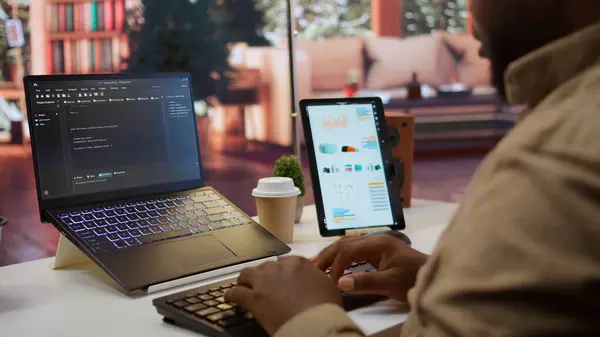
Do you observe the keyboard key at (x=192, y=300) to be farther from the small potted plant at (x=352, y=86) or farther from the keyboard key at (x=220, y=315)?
the small potted plant at (x=352, y=86)

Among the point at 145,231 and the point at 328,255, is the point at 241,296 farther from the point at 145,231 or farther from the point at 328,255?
the point at 145,231

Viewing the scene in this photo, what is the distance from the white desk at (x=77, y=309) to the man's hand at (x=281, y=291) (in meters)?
0.09

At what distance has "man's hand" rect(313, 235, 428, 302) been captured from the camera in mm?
944

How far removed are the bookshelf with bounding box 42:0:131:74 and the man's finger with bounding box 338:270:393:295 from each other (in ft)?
18.3

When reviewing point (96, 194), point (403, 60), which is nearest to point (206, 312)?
point (96, 194)

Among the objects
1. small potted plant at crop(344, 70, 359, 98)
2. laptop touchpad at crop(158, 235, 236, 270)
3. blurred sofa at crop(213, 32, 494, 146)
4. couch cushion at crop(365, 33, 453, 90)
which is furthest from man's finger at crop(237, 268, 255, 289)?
couch cushion at crop(365, 33, 453, 90)

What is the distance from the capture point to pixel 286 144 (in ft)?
19.8

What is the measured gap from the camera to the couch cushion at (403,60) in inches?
268

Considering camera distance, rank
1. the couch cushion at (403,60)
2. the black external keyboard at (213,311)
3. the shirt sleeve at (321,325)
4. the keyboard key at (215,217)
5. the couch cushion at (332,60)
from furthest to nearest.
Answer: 1. the couch cushion at (403,60)
2. the couch cushion at (332,60)
3. the keyboard key at (215,217)
4. the black external keyboard at (213,311)
5. the shirt sleeve at (321,325)

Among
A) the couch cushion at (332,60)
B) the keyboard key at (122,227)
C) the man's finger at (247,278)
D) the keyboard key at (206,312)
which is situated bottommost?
the keyboard key at (206,312)

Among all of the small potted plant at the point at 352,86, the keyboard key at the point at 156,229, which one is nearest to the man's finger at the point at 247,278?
the keyboard key at the point at 156,229

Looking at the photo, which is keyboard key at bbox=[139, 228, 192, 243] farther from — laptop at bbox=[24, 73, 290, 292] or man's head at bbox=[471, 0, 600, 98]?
man's head at bbox=[471, 0, 600, 98]

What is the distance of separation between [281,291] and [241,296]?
72 millimetres

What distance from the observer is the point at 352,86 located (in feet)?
20.4
